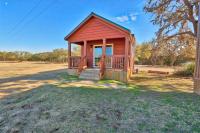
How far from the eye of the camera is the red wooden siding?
10.2m

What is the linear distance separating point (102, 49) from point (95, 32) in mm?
1399

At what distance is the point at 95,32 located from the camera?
11.2m

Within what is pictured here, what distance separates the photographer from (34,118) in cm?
369

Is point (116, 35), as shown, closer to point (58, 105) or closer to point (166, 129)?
point (58, 105)

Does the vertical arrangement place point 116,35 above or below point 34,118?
above

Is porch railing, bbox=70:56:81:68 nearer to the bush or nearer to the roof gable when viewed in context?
the roof gable

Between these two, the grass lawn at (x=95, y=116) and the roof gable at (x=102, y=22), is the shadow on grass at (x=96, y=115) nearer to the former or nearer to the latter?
the grass lawn at (x=95, y=116)

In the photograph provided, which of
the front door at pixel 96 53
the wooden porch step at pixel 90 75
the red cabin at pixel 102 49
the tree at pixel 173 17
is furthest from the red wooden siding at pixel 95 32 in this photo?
the tree at pixel 173 17

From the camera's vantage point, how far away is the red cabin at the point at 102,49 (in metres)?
9.89

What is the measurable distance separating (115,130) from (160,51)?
1244cm

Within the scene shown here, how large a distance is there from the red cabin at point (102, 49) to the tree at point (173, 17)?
3855 millimetres

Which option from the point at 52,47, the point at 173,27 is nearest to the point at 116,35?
the point at 173,27

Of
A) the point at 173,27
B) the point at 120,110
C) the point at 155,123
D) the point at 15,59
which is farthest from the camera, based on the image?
the point at 15,59

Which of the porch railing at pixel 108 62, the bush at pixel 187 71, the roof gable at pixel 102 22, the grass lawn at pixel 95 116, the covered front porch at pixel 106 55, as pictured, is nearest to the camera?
the grass lawn at pixel 95 116
